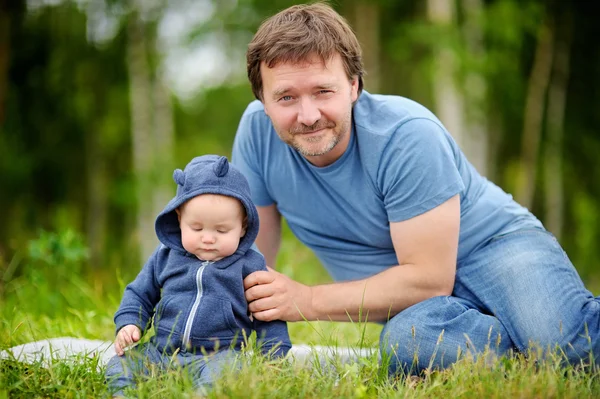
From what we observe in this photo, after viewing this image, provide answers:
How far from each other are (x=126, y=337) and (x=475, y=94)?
8.32 metres

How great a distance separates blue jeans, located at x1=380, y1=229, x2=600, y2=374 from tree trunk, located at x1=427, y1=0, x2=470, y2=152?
21.2ft

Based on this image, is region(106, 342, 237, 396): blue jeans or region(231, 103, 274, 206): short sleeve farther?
region(231, 103, 274, 206): short sleeve

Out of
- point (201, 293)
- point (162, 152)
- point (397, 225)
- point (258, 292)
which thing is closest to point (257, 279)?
point (258, 292)

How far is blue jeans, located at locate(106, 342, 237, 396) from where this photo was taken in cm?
236

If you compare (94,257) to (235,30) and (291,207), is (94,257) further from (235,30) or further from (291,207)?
(291,207)

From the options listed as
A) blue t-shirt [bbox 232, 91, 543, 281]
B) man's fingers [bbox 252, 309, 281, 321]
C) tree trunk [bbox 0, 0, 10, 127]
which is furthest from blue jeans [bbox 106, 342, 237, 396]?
tree trunk [bbox 0, 0, 10, 127]

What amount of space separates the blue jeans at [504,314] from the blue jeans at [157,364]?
0.64 metres

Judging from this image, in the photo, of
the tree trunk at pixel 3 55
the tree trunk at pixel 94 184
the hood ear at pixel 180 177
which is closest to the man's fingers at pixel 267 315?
the hood ear at pixel 180 177

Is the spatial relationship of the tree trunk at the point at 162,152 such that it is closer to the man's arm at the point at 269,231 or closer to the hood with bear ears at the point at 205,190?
the man's arm at the point at 269,231

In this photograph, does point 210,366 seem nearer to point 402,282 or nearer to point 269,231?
point 402,282

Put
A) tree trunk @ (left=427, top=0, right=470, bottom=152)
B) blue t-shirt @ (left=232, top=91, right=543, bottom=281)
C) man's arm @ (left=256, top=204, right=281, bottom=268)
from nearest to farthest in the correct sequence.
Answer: blue t-shirt @ (left=232, top=91, right=543, bottom=281) < man's arm @ (left=256, top=204, right=281, bottom=268) < tree trunk @ (left=427, top=0, right=470, bottom=152)

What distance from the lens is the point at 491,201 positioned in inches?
129

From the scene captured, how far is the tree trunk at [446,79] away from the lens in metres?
9.54

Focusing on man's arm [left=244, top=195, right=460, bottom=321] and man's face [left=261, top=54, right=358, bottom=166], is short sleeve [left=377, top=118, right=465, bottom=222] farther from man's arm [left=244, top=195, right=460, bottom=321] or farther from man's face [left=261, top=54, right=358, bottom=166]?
man's face [left=261, top=54, right=358, bottom=166]
